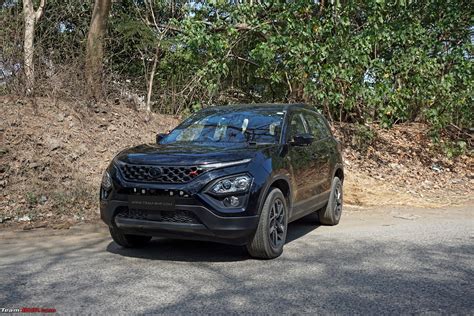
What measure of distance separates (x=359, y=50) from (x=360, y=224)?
4930 mm

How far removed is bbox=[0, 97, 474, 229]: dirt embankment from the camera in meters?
8.52

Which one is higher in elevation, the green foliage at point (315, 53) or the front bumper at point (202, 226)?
the green foliage at point (315, 53)

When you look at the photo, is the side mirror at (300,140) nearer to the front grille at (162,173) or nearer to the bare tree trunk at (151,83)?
the front grille at (162,173)

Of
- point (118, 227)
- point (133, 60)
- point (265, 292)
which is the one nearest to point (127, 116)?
point (133, 60)

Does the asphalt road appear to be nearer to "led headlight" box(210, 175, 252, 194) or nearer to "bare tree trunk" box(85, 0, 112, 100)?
"led headlight" box(210, 175, 252, 194)

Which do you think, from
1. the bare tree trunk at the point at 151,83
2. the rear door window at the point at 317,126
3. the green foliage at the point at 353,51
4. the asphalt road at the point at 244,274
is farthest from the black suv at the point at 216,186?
the bare tree trunk at the point at 151,83

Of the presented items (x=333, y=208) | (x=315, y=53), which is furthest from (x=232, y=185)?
(x=315, y=53)

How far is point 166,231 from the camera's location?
516 cm

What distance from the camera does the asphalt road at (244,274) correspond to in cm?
411

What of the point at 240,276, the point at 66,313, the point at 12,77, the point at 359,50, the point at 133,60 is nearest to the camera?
the point at 66,313

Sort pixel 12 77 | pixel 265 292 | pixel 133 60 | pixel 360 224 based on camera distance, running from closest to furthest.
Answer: pixel 265 292 → pixel 360 224 → pixel 12 77 → pixel 133 60

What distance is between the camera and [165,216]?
203 inches

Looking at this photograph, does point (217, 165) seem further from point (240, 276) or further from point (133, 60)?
point (133, 60)

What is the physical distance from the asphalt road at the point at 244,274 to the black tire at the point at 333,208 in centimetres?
47
